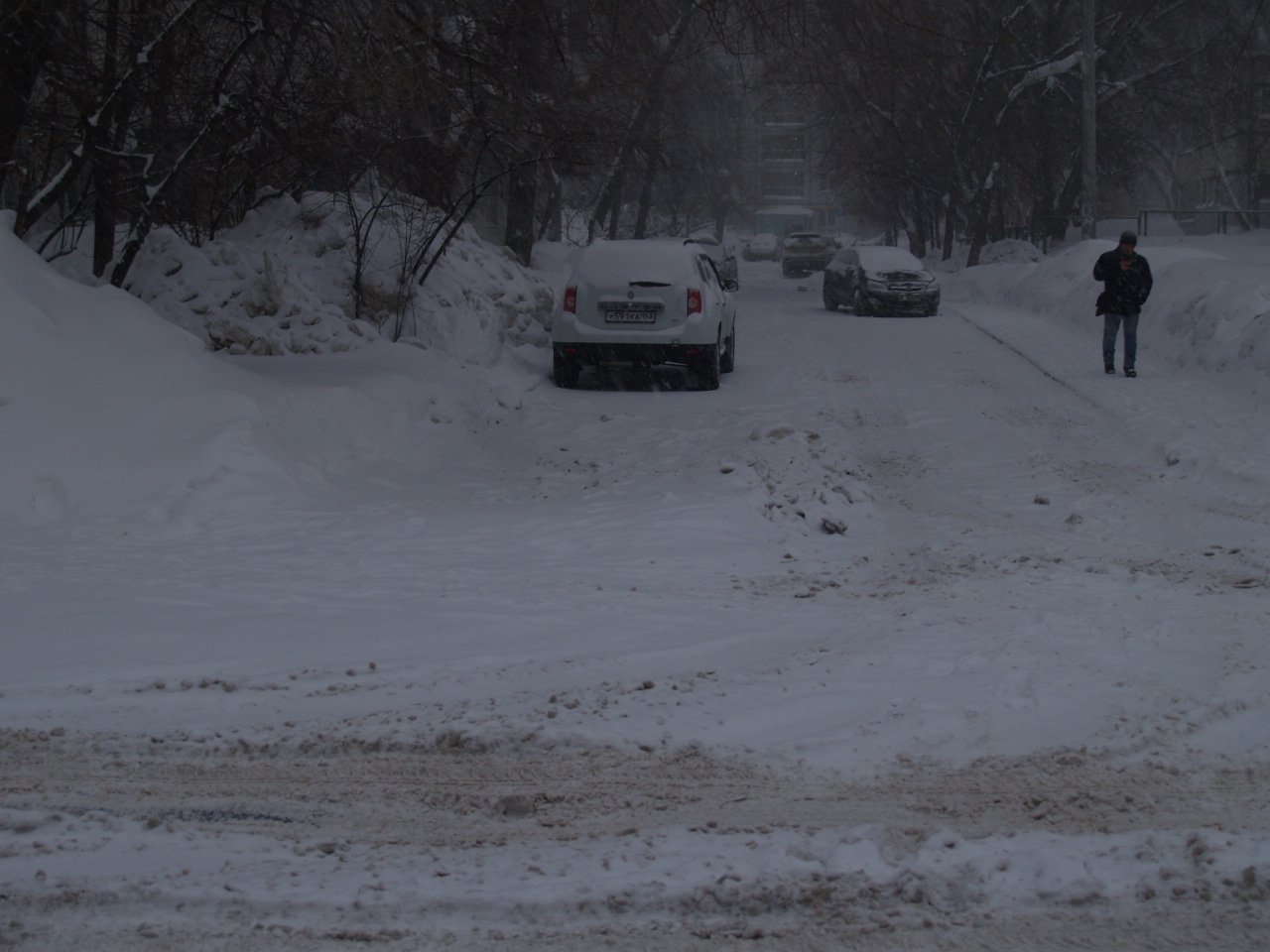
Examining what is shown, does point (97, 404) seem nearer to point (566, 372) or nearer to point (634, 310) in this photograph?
point (566, 372)

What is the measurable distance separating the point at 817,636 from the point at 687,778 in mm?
1754

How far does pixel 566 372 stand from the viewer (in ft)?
43.8

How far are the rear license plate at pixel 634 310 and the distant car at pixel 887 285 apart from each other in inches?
426

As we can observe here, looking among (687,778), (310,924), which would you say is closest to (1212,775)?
(687,778)

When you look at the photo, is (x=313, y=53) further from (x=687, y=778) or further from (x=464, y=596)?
(x=687, y=778)

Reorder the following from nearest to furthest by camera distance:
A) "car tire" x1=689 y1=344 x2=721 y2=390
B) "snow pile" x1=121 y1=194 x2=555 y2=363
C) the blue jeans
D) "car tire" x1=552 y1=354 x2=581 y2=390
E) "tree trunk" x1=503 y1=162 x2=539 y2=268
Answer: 1. "snow pile" x1=121 y1=194 x2=555 y2=363
2. the blue jeans
3. "car tire" x1=689 y1=344 x2=721 y2=390
4. "car tire" x1=552 y1=354 x2=581 y2=390
5. "tree trunk" x1=503 y1=162 x2=539 y2=268

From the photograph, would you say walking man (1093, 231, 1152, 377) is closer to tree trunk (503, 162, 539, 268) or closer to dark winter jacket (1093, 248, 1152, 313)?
dark winter jacket (1093, 248, 1152, 313)

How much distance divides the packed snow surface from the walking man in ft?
5.81

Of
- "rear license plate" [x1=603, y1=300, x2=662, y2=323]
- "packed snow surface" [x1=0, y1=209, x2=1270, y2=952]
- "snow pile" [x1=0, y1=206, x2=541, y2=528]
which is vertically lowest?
"packed snow surface" [x1=0, y1=209, x2=1270, y2=952]

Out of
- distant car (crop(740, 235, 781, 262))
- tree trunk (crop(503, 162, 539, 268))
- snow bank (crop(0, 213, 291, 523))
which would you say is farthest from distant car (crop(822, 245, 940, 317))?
distant car (crop(740, 235, 781, 262))

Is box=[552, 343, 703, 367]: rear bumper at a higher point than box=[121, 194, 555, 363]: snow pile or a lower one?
lower

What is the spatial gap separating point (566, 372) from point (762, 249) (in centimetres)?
4976

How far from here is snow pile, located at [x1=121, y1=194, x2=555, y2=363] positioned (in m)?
11.5

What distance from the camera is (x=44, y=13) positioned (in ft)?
27.1
